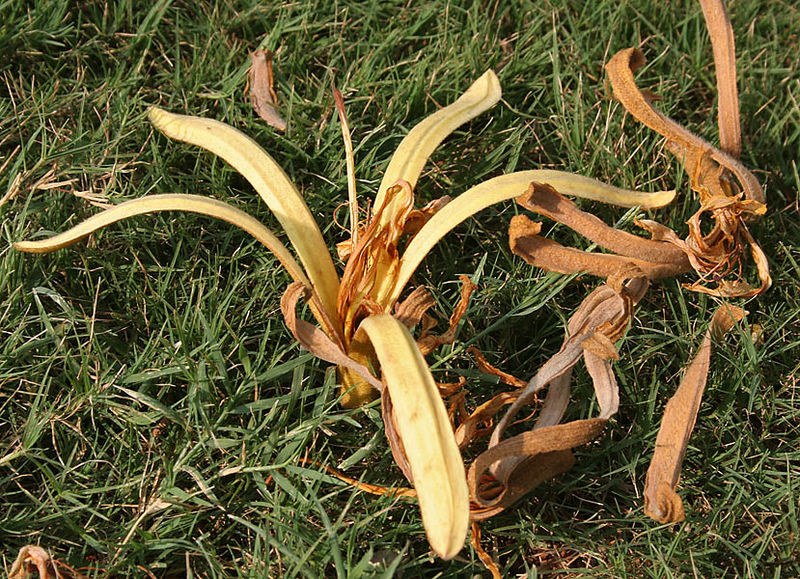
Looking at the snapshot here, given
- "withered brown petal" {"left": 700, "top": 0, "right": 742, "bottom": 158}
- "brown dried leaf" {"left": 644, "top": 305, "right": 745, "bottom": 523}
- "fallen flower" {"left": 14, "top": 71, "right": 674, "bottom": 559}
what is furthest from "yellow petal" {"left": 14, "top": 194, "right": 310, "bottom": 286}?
"withered brown petal" {"left": 700, "top": 0, "right": 742, "bottom": 158}

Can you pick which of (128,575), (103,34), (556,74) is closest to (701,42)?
(556,74)

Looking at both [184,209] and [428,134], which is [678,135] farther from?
[184,209]

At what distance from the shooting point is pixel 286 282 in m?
1.86

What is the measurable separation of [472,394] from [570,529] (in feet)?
1.07

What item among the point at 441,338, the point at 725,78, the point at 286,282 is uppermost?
the point at 725,78

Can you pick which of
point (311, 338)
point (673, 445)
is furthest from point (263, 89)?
point (673, 445)

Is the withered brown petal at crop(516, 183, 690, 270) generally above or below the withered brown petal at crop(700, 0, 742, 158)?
below

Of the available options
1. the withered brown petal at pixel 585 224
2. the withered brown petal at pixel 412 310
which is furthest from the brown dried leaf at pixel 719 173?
the withered brown petal at pixel 412 310

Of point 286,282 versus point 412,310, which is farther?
point 286,282

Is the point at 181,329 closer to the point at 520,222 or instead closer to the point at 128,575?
the point at 128,575

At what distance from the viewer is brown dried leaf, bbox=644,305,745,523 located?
4.87 ft

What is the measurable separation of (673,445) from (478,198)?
58cm

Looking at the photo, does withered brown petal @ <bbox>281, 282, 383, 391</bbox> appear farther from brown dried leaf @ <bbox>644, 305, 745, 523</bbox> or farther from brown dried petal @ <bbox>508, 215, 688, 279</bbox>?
brown dried leaf @ <bbox>644, 305, 745, 523</bbox>

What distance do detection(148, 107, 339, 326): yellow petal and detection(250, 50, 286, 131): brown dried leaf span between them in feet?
0.94
